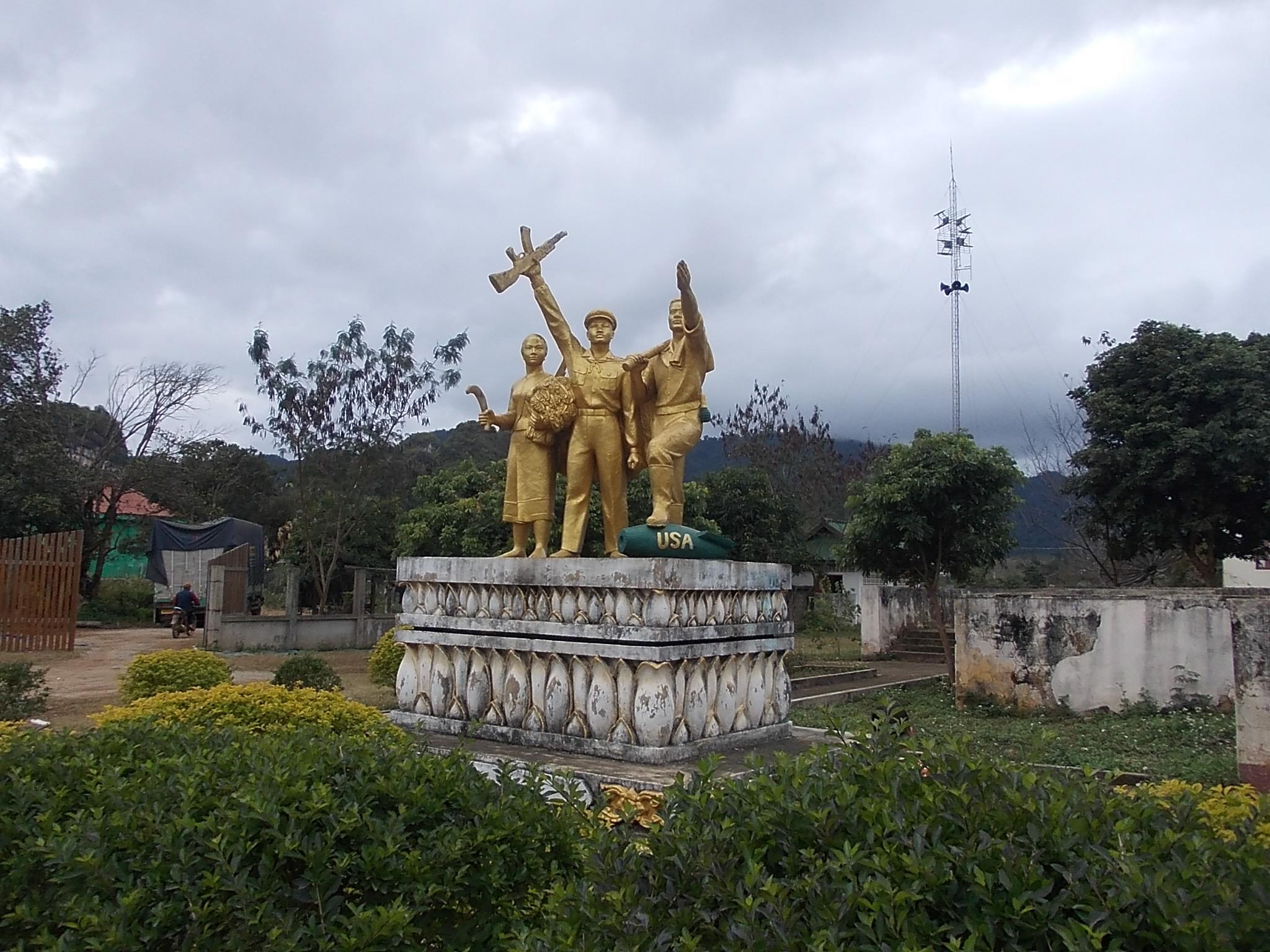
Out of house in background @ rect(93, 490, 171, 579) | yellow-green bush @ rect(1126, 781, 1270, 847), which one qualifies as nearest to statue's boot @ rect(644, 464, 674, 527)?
yellow-green bush @ rect(1126, 781, 1270, 847)

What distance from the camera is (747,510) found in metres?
24.7

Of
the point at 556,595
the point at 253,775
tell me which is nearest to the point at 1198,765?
the point at 556,595

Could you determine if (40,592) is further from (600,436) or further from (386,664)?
(600,436)

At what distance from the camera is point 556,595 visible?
6.52 metres

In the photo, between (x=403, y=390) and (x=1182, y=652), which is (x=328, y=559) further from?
(x=1182, y=652)

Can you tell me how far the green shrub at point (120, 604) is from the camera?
24.8m

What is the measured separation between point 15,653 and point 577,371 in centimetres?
1432

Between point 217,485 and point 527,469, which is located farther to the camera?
point 217,485

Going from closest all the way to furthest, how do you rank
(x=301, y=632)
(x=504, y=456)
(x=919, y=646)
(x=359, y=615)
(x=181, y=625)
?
(x=919, y=646) → (x=301, y=632) → (x=181, y=625) → (x=359, y=615) → (x=504, y=456)

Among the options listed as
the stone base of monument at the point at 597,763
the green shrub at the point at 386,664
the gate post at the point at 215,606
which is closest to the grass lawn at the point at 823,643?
the green shrub at the point at 386,664

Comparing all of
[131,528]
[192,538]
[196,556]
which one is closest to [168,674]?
[192,538]

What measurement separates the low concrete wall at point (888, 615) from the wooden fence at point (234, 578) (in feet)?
44.3

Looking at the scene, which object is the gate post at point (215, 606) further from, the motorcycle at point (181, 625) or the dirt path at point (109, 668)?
the motorcycle at point (181, 625)

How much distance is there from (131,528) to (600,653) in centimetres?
2680
